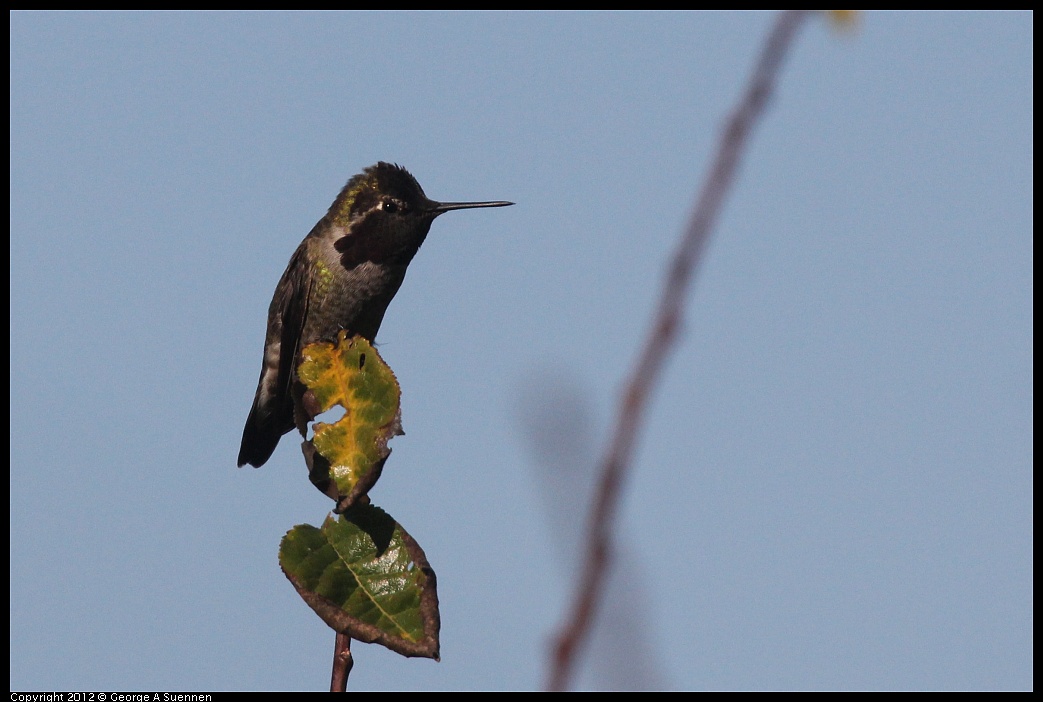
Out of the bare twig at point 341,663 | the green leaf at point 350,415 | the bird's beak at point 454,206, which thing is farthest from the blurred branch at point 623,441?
the bird's beak at point 454,206

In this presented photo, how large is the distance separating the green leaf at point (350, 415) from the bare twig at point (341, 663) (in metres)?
0.53

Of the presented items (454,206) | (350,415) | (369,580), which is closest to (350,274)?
(454,206)

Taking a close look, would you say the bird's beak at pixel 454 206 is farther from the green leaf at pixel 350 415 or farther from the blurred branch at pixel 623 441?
the blurred branch at pixel 623 441

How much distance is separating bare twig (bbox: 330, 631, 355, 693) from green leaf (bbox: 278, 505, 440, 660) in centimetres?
3

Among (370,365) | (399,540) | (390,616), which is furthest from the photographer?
(370,365)

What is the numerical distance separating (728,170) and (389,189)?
7.78 m

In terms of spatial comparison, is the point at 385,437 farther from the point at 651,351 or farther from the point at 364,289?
the point at 364,289

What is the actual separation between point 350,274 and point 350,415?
4868mm

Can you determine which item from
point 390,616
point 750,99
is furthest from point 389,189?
point 750,99

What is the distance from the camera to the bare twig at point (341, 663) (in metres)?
2.57

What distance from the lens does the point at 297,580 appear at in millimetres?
2998

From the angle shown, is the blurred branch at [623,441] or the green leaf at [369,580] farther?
the green leaf at [369,580]

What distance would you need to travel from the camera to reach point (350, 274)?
8516 millimetres

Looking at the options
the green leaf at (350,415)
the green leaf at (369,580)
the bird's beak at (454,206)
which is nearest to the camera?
the green leaf at (369,580)
